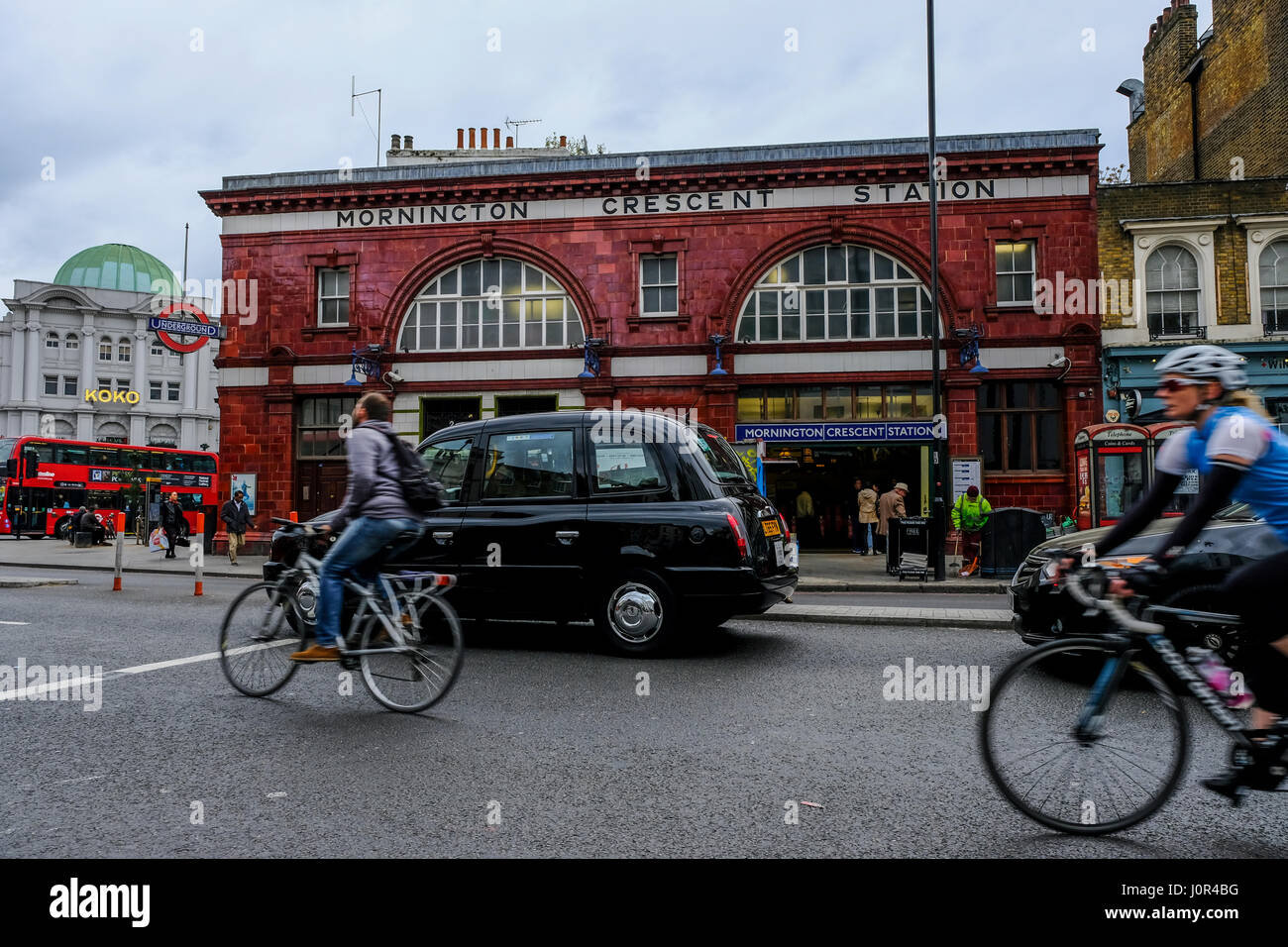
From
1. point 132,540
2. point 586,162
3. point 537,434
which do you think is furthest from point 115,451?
point 537,434

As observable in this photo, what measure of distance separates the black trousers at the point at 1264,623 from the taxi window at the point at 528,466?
17.1 ft

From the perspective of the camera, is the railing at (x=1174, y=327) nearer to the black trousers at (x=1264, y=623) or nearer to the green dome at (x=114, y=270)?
the black trousers at (x=1264, y=623)

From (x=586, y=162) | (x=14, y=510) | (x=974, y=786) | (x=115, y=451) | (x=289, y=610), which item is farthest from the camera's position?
(x=115, y=451)

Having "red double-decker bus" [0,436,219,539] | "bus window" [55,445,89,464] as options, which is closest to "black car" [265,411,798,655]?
"red double-decker bus" [0,436,219,539]

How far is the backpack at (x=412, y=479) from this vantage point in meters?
5.63

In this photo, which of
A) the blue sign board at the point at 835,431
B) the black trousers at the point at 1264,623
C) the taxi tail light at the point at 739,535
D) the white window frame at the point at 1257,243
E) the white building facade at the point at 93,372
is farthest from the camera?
the white building facade at the point at 93,372

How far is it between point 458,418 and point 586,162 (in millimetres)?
7534

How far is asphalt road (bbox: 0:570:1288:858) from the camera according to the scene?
3311mm

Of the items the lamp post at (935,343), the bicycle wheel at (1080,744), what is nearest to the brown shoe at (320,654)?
the bicycle wheel at (1080,744)

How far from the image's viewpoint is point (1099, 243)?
2128 centimetres
